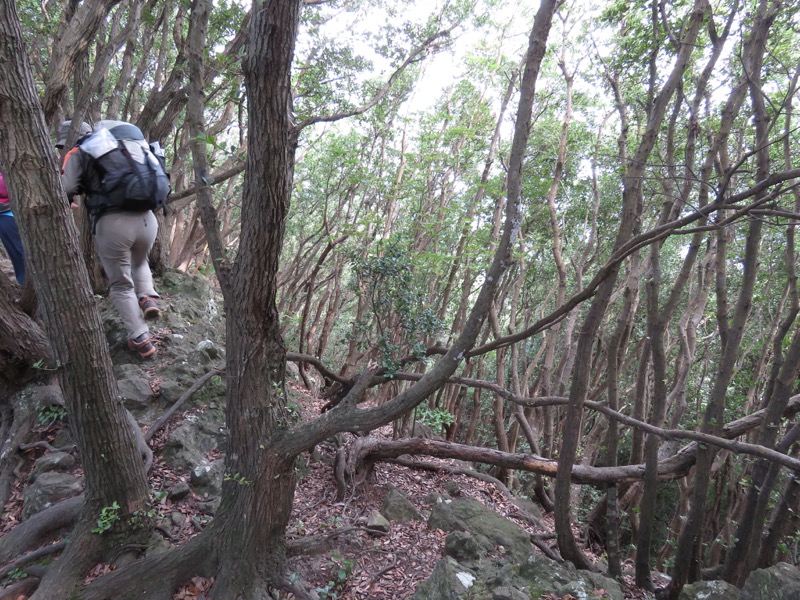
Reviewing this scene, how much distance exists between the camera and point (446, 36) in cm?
847

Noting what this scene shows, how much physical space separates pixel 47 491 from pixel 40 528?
Result: 0.46 meters

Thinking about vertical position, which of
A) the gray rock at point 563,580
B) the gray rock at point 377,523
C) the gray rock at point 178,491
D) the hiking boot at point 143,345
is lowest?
the gray rock at point 377,523

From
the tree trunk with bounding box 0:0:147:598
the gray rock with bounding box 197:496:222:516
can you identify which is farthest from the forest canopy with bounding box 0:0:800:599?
the gray rock with bounding box 197:496:222:516

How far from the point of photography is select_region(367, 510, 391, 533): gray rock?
4426 mm

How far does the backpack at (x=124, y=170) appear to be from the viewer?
11.6 ft

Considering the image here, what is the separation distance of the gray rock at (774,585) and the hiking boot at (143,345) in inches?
239

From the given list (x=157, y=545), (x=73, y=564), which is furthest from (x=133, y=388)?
(x=73, y=564)

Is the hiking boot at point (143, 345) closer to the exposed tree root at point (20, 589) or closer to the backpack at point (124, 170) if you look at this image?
the backpack at point (124, 170)

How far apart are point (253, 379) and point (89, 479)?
4.57 ft

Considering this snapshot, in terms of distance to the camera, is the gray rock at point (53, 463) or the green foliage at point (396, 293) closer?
the gray rock at point (53, 463)

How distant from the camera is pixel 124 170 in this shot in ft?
11.9

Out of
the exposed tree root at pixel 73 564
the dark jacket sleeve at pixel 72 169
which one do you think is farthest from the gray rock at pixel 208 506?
the dark jacket sleeve at pixel 72 169

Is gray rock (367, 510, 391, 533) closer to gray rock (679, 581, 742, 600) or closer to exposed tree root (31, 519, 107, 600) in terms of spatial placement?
exposed tree root (31, 519, 107, 600)

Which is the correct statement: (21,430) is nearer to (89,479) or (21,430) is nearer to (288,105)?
(89,479)
